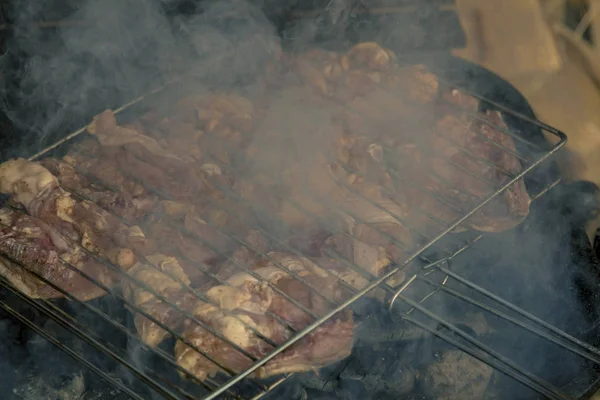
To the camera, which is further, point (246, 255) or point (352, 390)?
point (352, 390)

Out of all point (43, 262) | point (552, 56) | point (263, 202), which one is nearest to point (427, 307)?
point (263, 202)

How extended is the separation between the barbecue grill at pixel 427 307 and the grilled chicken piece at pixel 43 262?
0.07 meters

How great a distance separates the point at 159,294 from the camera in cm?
254

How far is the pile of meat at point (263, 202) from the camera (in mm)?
2562

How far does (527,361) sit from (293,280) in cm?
126

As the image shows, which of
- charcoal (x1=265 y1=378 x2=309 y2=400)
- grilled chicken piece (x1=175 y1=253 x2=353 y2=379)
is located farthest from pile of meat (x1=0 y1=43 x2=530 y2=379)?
charcoal (x1=265 y1=378 x2=309 y2=400)

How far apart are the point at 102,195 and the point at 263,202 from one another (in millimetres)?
705

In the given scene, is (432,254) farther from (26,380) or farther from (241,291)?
(26,380)

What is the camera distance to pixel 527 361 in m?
3.18

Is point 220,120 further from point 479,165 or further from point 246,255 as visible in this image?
point 479,165

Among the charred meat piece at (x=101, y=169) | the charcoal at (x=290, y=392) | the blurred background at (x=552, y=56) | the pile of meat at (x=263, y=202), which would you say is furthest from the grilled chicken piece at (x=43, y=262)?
the blurred background at (x=552, y=56)

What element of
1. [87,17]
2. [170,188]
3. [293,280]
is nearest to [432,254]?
[293,280]

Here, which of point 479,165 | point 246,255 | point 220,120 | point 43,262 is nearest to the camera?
point 43,262

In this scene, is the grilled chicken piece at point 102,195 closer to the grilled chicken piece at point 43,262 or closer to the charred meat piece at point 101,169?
the charred meat piece at point 101,169
